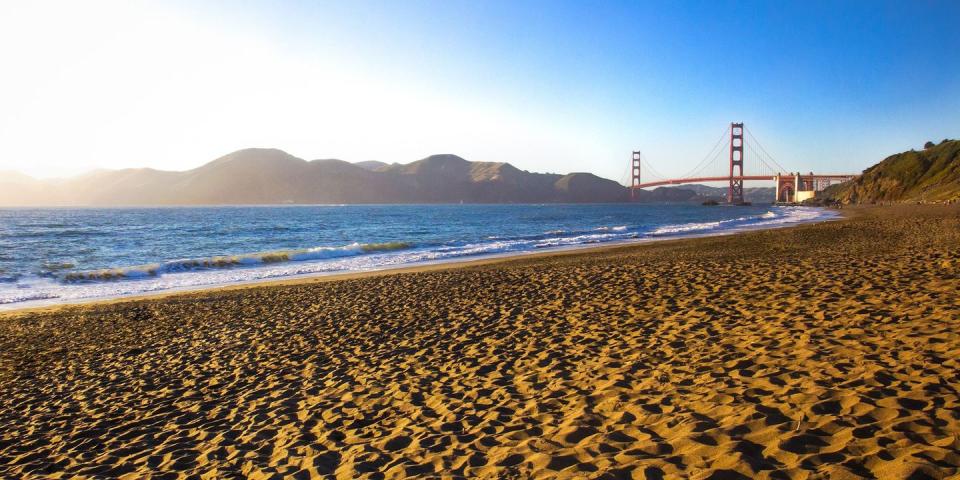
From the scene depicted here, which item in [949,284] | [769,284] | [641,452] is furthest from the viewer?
[769,284]

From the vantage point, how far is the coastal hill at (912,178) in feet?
209

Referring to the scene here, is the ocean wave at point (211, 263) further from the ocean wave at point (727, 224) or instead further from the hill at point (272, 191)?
the hill at point (272, 191)

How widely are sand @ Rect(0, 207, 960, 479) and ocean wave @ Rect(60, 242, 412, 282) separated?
8885 millimetres

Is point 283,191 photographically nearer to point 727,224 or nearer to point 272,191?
point 272,191

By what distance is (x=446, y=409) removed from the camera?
4297 millimetres

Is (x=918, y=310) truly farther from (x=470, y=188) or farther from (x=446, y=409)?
(x=470, y=188)

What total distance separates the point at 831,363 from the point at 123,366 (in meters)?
8.04

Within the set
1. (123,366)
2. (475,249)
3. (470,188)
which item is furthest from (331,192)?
(123,366)

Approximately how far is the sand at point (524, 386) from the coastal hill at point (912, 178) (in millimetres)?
70086

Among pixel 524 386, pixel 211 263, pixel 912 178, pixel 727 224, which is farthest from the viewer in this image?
pixel 912 178

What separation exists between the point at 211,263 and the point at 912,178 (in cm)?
9410

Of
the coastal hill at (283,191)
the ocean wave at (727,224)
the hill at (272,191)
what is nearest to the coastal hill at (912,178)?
the ocean wave at (727,224)

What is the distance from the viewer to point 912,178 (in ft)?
243

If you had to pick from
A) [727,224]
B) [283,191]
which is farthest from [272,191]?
[727,224]
